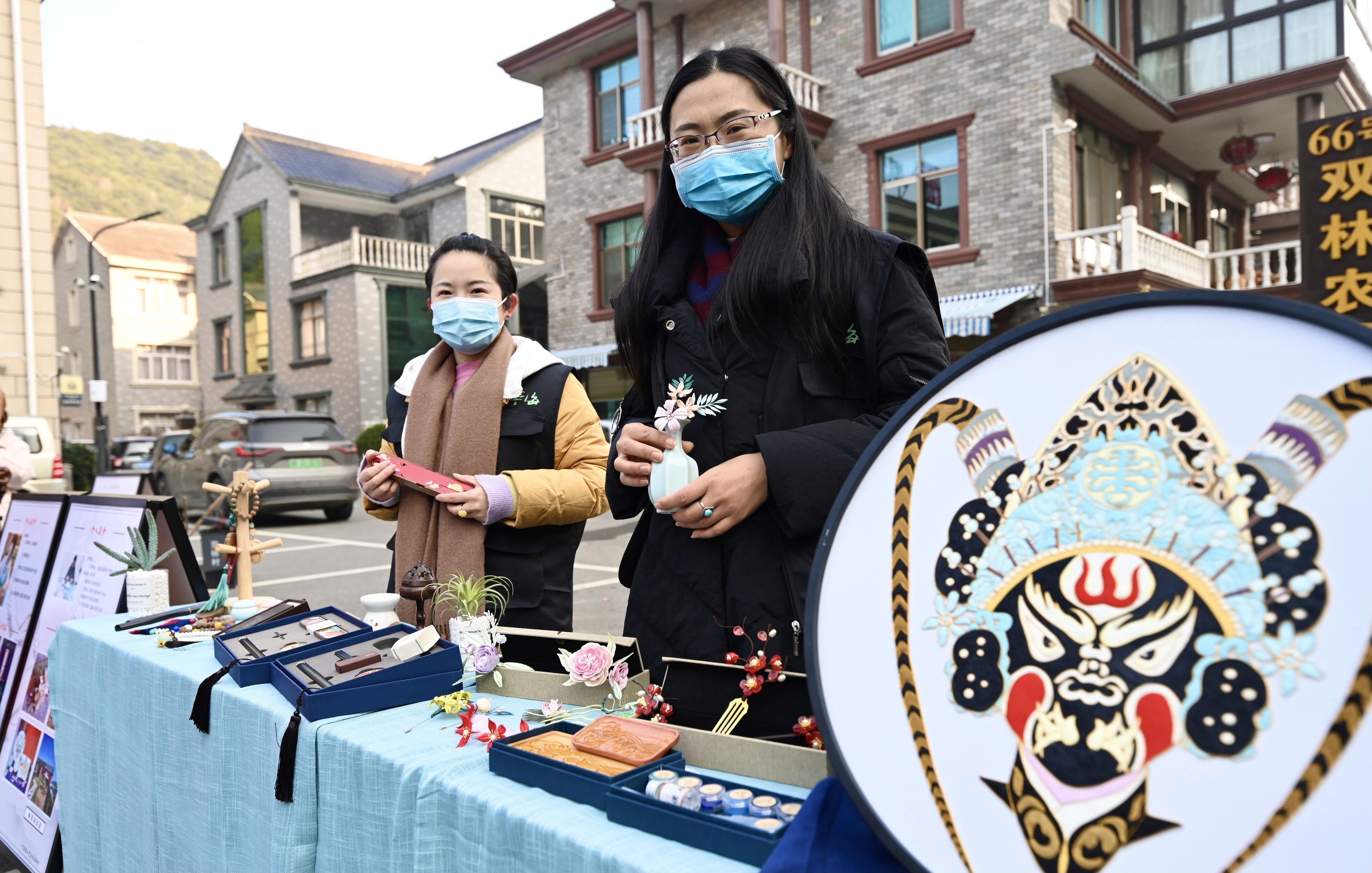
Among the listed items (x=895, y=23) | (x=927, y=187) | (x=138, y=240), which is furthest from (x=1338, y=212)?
(x=138, y=240)

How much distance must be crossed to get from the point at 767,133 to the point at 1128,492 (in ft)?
3.31

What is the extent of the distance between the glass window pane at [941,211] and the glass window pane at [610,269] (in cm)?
608

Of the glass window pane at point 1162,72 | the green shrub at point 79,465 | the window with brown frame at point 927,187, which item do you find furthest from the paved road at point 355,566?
the glass window pane at point 1162,72

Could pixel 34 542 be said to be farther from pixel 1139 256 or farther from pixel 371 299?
pixel 371 299

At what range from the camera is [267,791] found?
1.55m

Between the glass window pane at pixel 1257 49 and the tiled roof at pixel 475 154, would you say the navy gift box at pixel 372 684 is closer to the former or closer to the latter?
the glass window pane at pixel 1257 49

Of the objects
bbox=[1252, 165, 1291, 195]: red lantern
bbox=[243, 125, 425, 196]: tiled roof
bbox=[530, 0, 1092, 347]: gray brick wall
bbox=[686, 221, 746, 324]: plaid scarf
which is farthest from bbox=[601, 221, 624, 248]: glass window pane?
bbox=[686, 221, 746, 324]: plaid scarf

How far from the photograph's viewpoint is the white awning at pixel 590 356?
53.6ft

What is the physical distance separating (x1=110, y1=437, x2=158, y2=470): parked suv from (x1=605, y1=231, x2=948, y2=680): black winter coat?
72.2ft

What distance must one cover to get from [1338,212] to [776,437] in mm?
4483

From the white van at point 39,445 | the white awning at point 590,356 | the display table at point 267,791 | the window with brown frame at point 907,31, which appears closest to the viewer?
the display table at point 267,791

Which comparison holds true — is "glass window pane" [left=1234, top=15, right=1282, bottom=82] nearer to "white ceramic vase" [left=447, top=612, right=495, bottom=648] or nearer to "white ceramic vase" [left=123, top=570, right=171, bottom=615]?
"white ceramic vase" [left=447, top=612, right=495, bottom=648]

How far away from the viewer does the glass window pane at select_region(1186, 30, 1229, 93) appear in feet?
46.7

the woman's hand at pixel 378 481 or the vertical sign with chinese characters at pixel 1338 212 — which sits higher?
the vertical sign with chinese characters at pixel 1338 212
